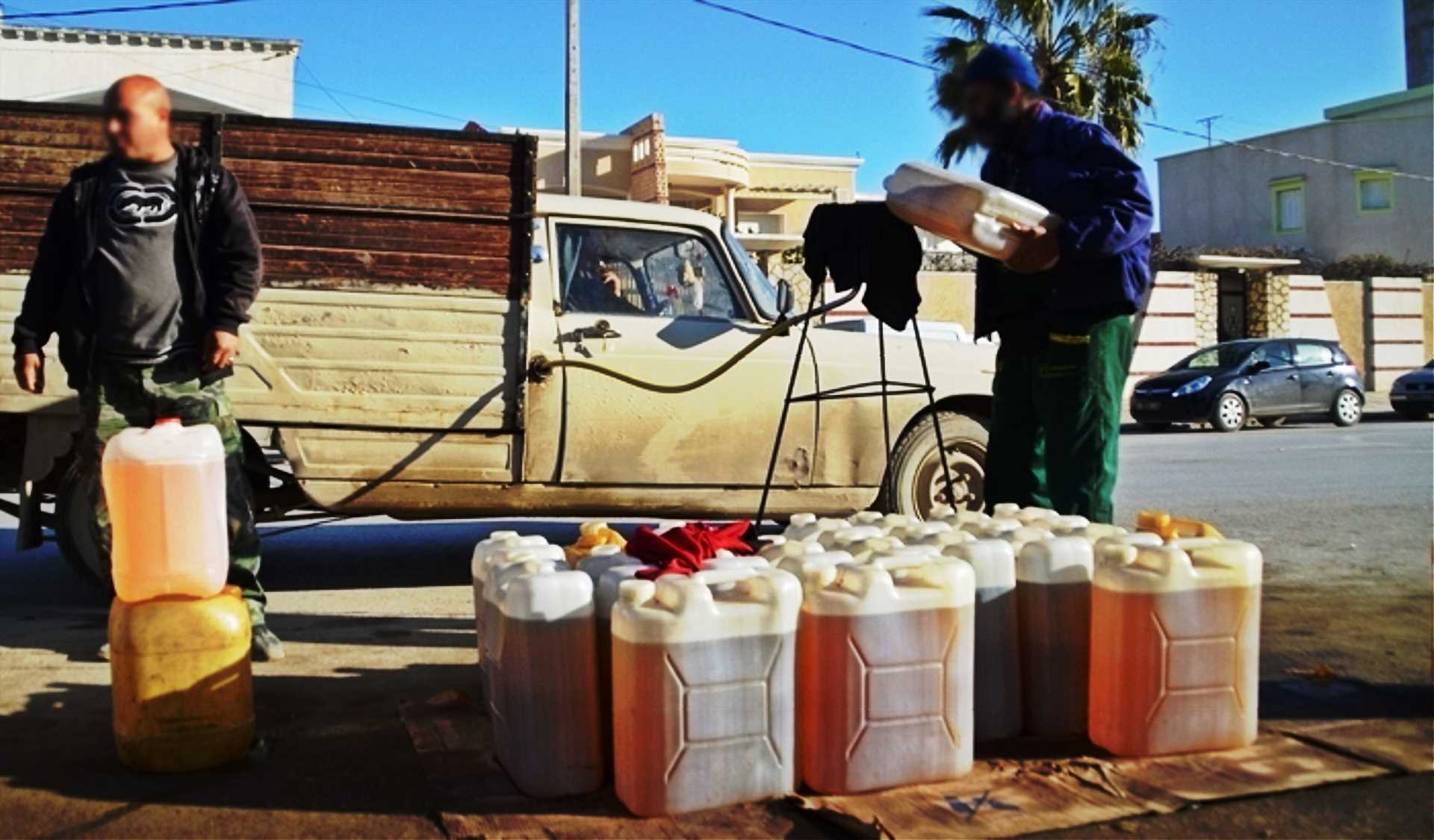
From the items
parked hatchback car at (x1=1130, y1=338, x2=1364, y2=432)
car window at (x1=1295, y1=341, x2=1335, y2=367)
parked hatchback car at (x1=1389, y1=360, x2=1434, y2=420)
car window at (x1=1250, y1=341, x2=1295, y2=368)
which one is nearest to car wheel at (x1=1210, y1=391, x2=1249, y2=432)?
parked hatchback car at (x1=1130, y1=338, x2=1364, y2=432)

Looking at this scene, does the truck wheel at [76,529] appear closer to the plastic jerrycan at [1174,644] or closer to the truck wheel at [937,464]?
the truck wheel at [937,464]

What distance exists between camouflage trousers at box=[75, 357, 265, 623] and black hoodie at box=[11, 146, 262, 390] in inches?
3.7

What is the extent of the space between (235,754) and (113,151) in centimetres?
209

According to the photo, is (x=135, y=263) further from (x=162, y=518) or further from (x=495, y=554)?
(x=495, y=554)

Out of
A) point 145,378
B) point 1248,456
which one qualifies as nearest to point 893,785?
point 145,378

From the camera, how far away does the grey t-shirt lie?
407 centimetres

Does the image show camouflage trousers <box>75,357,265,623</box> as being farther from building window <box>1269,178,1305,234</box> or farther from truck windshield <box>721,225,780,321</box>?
building window <box>1269,178,1305,234</box>

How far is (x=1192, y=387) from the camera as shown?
59.6 ft

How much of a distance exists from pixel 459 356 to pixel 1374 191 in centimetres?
3347

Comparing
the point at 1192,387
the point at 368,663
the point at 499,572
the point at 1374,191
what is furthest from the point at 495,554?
the point at 1374,191

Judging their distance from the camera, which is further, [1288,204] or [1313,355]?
[1288,204]

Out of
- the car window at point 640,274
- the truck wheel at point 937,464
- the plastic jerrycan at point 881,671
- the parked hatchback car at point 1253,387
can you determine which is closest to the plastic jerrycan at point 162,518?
the plastic jerrycan at point 881,671

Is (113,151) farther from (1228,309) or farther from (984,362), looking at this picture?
(1228,309)

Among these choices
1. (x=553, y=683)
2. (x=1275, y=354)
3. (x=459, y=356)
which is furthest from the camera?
(x=1275, y=354)
